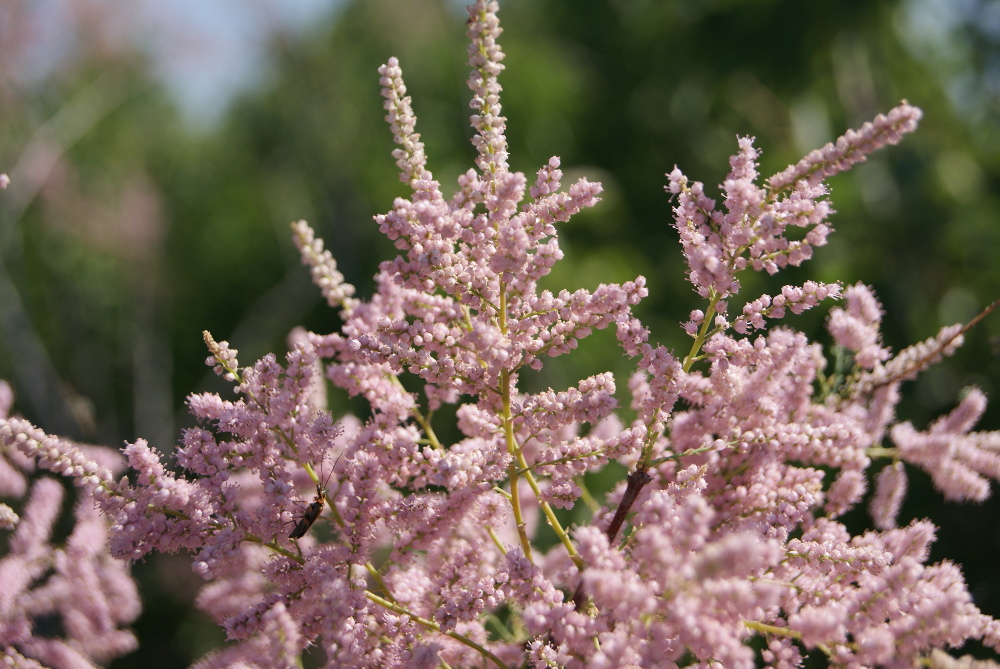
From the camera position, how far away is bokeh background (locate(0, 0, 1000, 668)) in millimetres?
4945

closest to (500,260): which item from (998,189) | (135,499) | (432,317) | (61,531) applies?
(432,317)

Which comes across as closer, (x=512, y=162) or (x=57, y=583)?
(x=57, y=583)

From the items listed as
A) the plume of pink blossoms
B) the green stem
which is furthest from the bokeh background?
the green stem

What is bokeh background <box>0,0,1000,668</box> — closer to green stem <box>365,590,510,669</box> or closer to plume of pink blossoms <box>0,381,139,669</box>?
plume of pink blossoms <box>0,381,139,669</box>

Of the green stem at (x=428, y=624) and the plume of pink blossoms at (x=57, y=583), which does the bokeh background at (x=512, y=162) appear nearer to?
the plume of pink blossoms at (x=57, y=583)

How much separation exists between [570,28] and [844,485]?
1265 centimetres

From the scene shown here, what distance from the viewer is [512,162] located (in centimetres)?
963

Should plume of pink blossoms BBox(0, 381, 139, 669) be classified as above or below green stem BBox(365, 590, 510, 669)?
above

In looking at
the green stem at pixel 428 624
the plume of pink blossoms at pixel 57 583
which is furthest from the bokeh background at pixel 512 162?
the green stem at pixel 428 624

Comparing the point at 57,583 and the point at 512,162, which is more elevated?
the point at 512,162

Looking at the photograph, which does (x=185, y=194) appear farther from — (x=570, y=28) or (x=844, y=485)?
(x=844, y=485)

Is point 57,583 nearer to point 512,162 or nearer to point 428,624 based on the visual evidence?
point 428,624

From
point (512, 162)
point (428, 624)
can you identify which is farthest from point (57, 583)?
point (512, 162)

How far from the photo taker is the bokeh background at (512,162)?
16.2 feet
